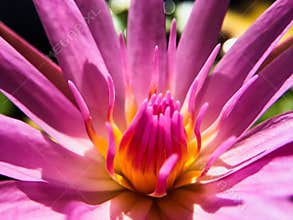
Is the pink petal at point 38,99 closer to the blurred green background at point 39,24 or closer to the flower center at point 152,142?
the flower center at point 152,142

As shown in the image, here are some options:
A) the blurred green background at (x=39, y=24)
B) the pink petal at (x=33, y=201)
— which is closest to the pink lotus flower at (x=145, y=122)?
the pink petal at (x=33, y=201)

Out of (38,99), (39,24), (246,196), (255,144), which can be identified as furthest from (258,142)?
(39,24)

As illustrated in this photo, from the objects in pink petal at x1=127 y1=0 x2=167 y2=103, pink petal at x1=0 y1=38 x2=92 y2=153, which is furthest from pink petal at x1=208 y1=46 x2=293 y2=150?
pink petal at x1=0 y1=38 x2=92 y2=153

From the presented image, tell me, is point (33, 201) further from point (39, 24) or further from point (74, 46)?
point (39, 24)

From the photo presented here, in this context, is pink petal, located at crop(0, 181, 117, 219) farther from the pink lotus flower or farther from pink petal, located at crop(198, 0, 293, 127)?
pink petal, located at crop(198, 0, 293, 127)

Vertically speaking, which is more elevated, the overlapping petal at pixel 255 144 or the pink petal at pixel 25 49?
the pink petal at pixel 25 49

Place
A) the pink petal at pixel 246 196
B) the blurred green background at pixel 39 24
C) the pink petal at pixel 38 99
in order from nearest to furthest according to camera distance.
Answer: the pink petal at pixel 246 196 < the pink petal at pixel 38 99 < the blurred green background at pixel 39 24
